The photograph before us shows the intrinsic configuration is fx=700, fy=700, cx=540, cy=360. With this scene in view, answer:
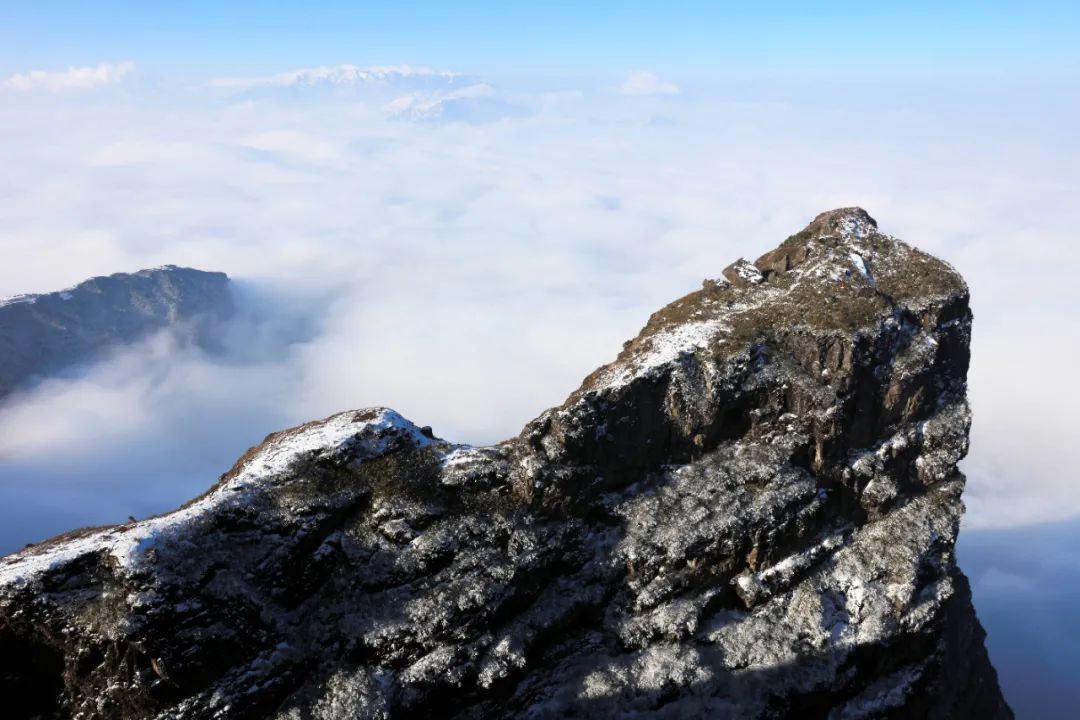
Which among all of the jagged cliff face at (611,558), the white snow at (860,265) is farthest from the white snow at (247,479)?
the white snow at (860,265)

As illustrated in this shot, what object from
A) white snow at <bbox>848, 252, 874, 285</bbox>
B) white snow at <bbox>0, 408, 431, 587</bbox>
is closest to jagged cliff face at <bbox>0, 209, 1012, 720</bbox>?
white snow at <bbox>0, 408, 431, 587</bbox>

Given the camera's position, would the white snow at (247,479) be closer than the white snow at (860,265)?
Yes

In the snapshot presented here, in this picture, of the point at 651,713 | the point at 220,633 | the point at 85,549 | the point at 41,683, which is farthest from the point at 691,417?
the point at 41,683

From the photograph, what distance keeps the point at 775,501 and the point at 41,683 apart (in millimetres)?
46130

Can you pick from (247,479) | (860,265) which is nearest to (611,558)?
(247,479)

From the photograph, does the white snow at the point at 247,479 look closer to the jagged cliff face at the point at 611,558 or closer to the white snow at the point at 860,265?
the jagged cliff face at the point at 611,558

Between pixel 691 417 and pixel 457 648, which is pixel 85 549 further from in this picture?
pixel 691 417

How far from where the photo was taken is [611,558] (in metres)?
48.4

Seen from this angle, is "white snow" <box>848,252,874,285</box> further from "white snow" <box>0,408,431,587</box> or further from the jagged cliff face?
"white snow" <box>0,408,431,587</box>

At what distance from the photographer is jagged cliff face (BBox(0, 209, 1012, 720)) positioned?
128 feet

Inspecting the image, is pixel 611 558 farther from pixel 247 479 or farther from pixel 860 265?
pixel 860 265

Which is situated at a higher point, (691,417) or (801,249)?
(801,249)

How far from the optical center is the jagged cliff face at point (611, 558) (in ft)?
128

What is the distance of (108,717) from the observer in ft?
123
